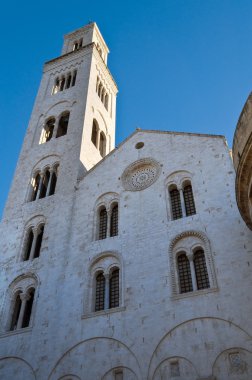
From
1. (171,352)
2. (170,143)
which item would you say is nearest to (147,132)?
(170,143)

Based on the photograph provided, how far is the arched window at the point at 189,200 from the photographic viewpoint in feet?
A: 63.2

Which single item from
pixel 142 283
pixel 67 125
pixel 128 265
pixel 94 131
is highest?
pixel 67 125

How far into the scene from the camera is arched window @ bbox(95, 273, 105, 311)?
59.9 feet

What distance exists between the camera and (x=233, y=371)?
44.9 ft

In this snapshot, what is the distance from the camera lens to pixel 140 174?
22.2 meters

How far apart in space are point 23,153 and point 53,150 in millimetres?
2670

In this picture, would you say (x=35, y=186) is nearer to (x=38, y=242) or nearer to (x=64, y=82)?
(x=38, y=242)

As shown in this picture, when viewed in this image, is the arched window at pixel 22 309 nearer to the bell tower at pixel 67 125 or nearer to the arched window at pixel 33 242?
the arched window at pixel 33 242

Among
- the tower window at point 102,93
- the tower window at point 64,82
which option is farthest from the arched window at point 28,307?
the tower window at point 102,93

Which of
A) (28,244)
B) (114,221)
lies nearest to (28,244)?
(28,244)

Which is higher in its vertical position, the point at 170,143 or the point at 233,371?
the point at 170,143

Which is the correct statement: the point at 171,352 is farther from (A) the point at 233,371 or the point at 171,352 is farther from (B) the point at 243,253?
(B) the point at 243,253

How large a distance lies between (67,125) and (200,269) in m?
17.0

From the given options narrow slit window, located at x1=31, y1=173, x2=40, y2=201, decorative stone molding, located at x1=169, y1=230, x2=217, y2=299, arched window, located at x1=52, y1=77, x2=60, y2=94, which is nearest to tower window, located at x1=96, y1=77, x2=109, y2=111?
arched window, located at x1=52, y1=77, x2=60, y2=94
